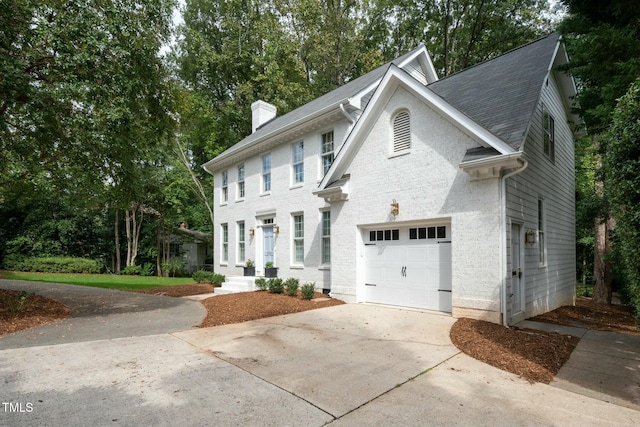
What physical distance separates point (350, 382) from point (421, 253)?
517 cm

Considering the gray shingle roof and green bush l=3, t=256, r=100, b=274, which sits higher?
the gray shingle roof

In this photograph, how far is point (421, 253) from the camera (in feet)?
28.9

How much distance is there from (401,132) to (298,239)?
6.14 metres

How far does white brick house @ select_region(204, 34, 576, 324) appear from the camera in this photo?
24.2 feet

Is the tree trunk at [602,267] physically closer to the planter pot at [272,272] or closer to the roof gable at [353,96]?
the roof gable at [353,96]

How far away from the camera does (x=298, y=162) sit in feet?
45.3

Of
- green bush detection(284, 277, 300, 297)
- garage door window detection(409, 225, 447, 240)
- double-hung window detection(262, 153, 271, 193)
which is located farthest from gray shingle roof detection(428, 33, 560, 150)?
double-hung window detection(262, 153, 271, 193)

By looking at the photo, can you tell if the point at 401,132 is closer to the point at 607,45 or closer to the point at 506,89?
the point at 506,89

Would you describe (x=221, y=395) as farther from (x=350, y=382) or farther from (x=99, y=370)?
(x=99, y=370)

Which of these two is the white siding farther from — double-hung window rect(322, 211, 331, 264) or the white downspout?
double-hung window rect(322, 211, 331, 264)

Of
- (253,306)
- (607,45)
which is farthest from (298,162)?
(607,45)

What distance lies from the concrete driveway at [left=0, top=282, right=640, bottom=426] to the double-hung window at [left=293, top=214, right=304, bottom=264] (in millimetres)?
7111

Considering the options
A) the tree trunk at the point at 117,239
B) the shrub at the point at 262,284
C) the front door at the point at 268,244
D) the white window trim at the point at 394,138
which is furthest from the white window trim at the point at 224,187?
the white window trim at the point at 394,138

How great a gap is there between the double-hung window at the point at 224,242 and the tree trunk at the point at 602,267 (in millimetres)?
16955
